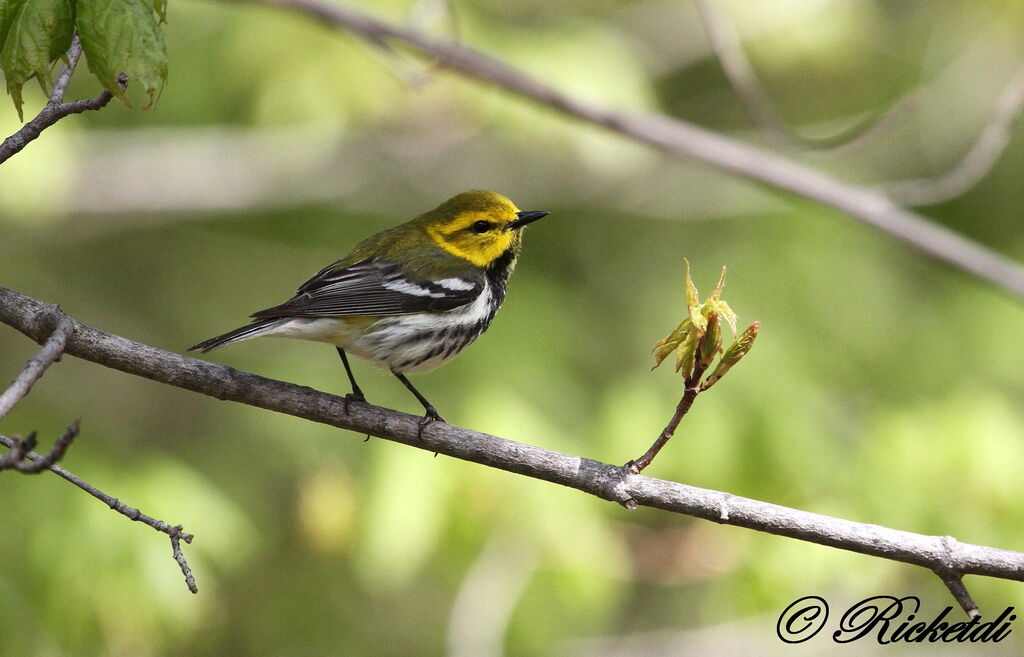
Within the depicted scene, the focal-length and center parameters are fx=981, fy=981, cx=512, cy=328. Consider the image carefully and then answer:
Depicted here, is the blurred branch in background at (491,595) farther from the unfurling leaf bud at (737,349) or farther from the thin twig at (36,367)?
the thin twig at (36,367)

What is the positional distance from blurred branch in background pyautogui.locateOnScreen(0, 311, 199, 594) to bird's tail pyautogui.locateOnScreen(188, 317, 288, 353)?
652 mm

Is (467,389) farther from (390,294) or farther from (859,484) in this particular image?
(859,484)

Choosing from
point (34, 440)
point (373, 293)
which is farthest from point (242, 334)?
point (34, 440)

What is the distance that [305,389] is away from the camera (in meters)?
3.25

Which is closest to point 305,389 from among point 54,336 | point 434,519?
point 54,336

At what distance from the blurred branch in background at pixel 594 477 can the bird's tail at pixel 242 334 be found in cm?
29

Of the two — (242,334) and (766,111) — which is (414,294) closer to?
(242,334)

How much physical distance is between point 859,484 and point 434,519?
207 cm

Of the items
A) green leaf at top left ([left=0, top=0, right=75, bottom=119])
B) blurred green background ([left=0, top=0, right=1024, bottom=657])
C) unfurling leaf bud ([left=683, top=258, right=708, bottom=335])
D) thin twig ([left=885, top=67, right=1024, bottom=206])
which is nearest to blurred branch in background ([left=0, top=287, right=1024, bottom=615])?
unfurling leaf bud ([left=683, top=258, right=708, bottom=335])

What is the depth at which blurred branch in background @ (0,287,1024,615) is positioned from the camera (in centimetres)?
290

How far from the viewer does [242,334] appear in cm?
367

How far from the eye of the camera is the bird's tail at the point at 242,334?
3436mm

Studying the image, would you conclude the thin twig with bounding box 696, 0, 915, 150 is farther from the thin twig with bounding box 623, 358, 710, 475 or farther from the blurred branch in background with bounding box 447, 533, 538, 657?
the thin twig with bounding box 623, 358, 710, 475

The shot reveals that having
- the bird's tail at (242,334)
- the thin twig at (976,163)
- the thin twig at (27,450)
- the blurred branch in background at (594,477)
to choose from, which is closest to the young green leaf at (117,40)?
the blurred branch in background at (594,477)
